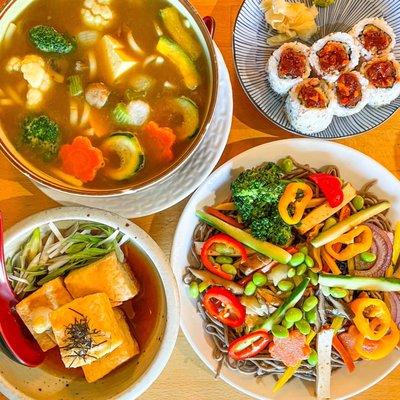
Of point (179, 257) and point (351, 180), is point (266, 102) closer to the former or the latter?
point (351, 180)

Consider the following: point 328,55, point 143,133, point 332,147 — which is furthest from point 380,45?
point 143,133

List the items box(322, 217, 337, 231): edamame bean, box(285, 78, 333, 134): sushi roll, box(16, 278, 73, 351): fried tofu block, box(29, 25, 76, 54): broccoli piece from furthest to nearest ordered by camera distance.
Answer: box(322, 217, 337, 231): edamame bean
box(285, 78, 333, 134): sushi roll
box(16, 278, 73, 351): fried tofu block
box(29, 25, 76, 54): broccoli piece

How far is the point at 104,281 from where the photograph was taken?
2131 mm

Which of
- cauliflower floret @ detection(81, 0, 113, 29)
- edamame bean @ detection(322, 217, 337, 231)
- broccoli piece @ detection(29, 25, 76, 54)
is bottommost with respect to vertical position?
edamame bean @ detection(322, 217, 337, 231)

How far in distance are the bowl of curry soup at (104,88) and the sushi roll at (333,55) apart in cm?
48

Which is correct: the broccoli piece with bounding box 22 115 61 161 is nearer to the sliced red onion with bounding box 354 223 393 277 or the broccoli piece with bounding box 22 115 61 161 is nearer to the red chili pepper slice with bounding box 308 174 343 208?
the red chili pepper slice with bounding box 308 174 343 208

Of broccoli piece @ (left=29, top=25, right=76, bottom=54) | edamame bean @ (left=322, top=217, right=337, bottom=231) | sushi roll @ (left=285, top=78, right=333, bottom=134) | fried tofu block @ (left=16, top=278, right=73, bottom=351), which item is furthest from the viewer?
edamame bean @ (left=322, top=217, right=337, bottom=231)

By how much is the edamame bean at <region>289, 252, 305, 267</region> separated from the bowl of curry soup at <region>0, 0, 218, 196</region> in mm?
530

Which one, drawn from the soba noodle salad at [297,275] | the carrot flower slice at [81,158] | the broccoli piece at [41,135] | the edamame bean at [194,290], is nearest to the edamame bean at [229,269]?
the soba noodle salad at [297,275]

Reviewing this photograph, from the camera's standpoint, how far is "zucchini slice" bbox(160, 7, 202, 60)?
205cm

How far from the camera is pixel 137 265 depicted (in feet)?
7.41

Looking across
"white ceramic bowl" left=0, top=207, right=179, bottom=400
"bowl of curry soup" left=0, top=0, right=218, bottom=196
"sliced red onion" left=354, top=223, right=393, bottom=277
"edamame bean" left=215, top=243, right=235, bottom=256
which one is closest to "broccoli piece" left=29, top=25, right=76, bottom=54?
"bowl of curry soup" left=0, top=0, right=218, bottom=196

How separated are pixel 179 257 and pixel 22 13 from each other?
0.93m

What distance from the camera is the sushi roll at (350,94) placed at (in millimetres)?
2291
